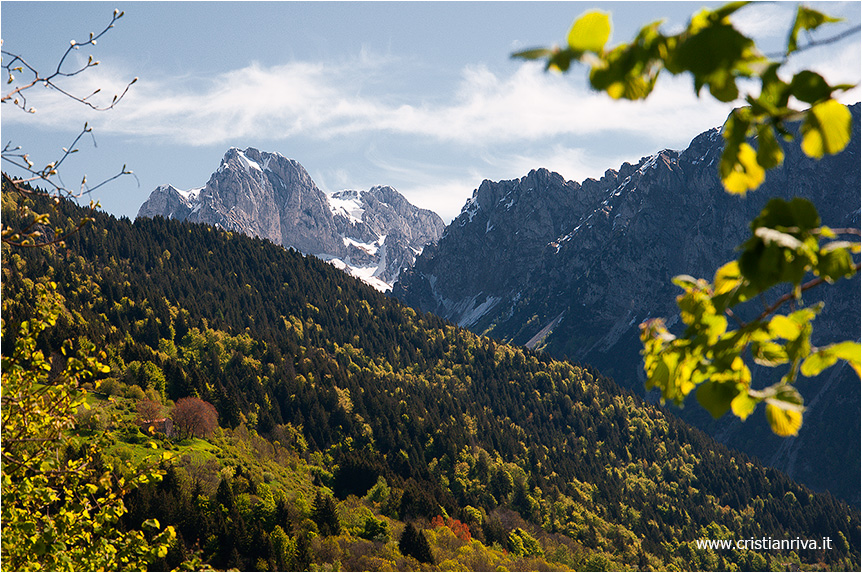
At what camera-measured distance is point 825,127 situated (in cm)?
238

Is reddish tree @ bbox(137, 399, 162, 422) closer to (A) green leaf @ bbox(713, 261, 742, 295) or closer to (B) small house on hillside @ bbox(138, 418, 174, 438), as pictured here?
(B) small house on hillside @ bbox(138, 418, 174, 438)

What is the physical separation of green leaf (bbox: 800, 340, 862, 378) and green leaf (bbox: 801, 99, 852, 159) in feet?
3.21

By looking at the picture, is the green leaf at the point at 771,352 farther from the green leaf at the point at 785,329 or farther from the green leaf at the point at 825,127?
the green leaf at the point at 825,127

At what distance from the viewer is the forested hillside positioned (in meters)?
66.8

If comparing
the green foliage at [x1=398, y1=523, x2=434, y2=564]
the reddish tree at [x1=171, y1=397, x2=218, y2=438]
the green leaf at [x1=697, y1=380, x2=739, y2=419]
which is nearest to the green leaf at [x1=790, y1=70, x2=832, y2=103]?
the green leaf at [x1=697, y1=380, x2=739, y2=419]

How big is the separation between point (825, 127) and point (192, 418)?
288 feet

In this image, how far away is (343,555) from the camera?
6178cm

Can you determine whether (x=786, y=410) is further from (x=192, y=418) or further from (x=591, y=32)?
(x=192, y=418)

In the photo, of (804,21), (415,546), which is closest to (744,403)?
(804,21)

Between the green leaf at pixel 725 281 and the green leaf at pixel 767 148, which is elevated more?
the green leaf at pixel 767 148

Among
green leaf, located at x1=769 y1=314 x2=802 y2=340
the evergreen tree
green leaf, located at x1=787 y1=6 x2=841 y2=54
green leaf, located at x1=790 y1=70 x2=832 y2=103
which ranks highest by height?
green leaf, located at x1=787 y1=6 x2=841 y2=54

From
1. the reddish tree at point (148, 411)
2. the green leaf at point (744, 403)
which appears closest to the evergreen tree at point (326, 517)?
the reddish tree at point (148, 411)

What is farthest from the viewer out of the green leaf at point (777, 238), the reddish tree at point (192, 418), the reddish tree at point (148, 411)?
the reddish tree at point (192, 418)

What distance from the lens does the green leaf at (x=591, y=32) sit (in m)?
2.11
